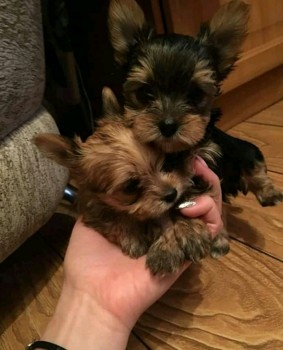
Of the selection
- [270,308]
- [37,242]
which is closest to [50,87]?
[37,242]

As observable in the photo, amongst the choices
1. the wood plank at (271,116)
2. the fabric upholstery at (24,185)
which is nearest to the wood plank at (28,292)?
the fabric upholstery at (24,185)

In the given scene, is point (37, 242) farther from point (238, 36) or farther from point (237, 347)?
point (238, 36)

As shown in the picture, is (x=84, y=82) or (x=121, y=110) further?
(x=84, y=82)

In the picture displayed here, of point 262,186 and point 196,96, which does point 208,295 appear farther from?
point 196,96

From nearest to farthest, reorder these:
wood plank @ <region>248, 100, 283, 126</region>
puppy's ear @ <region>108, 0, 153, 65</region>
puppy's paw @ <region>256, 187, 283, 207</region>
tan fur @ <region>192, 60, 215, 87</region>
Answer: tan fur @ <region>192, 60, 215, 87</region>
puppy's ear @ <region>108, 0, 153, 65</region>
puppy's paw @ <region>256, 187, 283, 207</region>
wood plank @ <region>248, 100, 283, 126</region>

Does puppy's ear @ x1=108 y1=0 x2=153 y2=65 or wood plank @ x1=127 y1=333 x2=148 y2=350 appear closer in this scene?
wood plank @ x1=127 y1=333 x2=148 y2=350

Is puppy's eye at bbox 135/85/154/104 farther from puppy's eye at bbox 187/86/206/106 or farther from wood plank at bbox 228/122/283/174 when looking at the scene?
wood plank at bbox 228/122/283/174

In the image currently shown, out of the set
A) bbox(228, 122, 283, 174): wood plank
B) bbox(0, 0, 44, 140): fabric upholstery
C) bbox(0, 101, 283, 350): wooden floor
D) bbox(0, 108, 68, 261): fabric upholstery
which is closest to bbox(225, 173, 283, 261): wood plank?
bbox(0, 101, 283, 350): wooden floor
